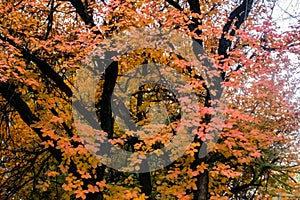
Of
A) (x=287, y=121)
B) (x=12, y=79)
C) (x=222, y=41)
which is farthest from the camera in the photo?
(x=287, y=121)

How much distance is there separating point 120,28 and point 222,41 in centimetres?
191

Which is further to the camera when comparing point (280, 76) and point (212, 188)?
point (280, 76)

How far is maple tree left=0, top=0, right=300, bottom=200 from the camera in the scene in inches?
184

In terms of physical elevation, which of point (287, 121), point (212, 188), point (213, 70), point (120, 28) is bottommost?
point (212, 188)

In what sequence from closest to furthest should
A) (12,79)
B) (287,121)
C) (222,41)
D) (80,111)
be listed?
(12,79) < (80,111) < (222,41) < (287,121)

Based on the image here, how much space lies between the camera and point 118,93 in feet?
19.3

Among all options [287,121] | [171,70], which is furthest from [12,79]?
[287,121]

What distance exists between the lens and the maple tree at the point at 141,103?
4.68 m

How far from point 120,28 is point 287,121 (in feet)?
11.8

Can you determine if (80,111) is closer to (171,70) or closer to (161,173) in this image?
(171,70)

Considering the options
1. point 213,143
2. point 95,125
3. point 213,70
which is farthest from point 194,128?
point 95,125

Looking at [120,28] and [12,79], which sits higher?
[120,28]

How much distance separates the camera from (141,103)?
6582mm

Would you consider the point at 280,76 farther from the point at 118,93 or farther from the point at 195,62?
the point at 118,93
